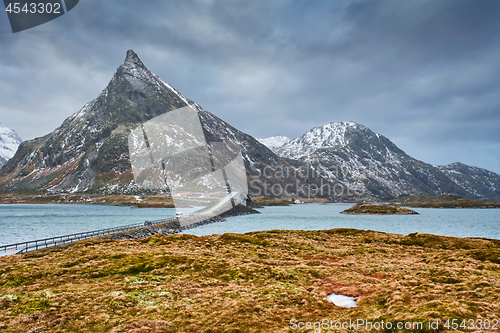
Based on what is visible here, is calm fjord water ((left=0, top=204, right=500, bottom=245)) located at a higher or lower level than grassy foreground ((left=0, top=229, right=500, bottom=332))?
lower

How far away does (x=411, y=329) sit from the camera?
11.8 meters

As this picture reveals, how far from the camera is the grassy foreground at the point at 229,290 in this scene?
558 inches

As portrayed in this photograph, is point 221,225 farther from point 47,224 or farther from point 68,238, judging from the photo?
point 68,238

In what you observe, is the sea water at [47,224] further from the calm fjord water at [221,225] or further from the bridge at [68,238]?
the bridge at [68,238]

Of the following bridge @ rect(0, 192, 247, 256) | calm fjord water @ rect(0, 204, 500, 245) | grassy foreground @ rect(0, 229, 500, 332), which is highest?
grassy foreground @ rect(0, 229, 500, 332)

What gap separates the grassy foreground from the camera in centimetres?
1418

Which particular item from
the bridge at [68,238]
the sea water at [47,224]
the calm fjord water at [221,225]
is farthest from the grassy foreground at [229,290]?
the calm fjord water at [221,225]

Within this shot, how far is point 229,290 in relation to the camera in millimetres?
19641

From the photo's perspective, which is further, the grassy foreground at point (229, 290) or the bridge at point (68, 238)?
the bridge at point (68, 238)

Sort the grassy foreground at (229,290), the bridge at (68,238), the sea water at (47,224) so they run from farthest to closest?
the sea water at (47,224) → the bridge at (68,238) → the grassy foreground at (229,290)

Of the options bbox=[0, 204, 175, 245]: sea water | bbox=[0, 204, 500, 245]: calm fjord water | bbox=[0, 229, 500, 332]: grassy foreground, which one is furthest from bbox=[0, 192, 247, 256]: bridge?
bbox=[0, 229, 500, 332]: grassy foreground

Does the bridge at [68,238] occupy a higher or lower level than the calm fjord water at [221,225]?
higher

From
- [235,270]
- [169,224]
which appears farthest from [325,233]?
[169,224]

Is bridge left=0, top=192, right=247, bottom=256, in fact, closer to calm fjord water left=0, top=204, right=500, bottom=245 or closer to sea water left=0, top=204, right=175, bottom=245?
calm fjord water left=0, top=204, right=500, bottom=245
